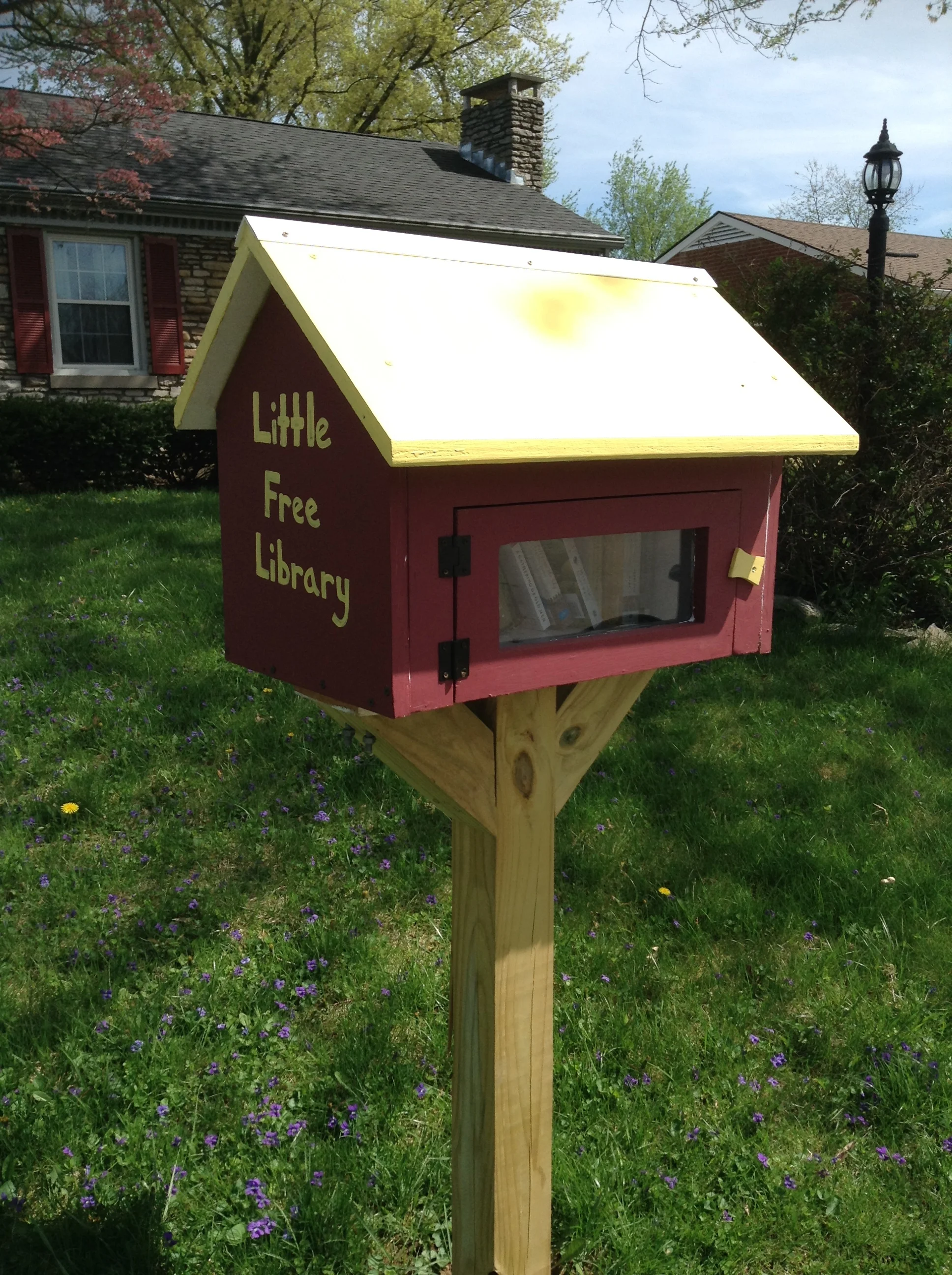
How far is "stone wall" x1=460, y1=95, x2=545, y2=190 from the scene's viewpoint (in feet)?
51.5

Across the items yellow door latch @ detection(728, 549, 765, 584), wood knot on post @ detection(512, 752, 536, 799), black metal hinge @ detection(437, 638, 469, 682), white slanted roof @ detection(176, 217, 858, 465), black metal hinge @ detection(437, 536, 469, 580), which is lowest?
wood knot on post @ detection(512, 752, 536, 799)

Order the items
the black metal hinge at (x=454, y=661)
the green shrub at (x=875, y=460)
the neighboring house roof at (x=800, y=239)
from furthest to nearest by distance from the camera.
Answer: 1. the neighboring house roof at (x=800, y=239)
2. the green shrub at (x=875, y=460)
3. the black metal hinge at (x=454, y=661)

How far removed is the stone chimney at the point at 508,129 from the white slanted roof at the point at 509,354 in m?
14.9

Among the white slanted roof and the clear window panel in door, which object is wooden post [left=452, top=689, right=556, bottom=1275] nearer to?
the clear window panel in door

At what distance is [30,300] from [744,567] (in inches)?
447

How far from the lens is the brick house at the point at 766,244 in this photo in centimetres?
2100

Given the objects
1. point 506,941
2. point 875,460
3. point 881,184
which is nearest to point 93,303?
point 881,184

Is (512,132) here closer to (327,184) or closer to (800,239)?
(327,184)

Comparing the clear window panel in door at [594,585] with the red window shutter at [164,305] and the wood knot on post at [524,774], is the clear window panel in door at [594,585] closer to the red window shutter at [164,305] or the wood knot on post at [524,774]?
the wood knot on post at [524,774]

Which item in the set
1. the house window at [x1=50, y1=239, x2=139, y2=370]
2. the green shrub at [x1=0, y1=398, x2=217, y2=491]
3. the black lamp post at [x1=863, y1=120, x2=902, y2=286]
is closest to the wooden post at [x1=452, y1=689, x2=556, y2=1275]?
the black lamp post at [x1=863, y1=120, x2=902, y2=286]

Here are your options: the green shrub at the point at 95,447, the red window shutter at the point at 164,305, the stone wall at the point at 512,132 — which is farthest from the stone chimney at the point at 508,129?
the green shrub at the point at 95,447

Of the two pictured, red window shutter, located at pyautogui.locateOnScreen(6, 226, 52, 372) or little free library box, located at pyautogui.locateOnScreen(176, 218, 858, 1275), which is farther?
red window shutter, located at pyautogui.locateOnScreen(6, 226, 52, 372)

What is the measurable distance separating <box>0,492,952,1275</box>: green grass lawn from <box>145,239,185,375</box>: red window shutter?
A: 27.1 ft

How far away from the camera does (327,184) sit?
13.3m
